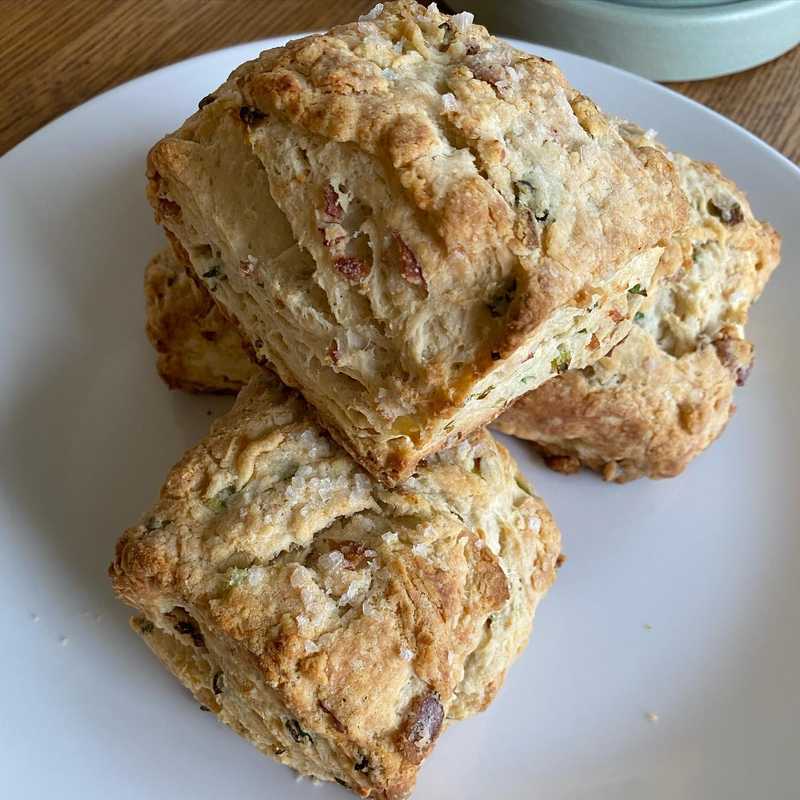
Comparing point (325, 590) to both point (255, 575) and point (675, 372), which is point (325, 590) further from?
point (675, 372)

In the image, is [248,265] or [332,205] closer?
[332,205]

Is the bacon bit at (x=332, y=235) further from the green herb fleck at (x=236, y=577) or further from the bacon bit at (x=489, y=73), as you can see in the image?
the green herb fleck at (x=236, y=577)

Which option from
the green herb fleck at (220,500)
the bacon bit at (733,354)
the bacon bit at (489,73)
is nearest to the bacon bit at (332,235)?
the bacon bit at (489,73)

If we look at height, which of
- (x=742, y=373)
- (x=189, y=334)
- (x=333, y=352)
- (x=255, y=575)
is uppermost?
(x=333, y=352)

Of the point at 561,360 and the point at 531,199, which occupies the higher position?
the point at 531,199

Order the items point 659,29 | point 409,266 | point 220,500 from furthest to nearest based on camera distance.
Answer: point 659,29
point 220,500
point 409,266

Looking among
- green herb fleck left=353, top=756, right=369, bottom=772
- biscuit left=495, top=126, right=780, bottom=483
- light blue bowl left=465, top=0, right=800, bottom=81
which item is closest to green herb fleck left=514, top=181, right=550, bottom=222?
biscuit left=495, top=126, right=780, bottom=483

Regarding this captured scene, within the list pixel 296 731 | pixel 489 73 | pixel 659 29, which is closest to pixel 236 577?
pixel 296 731
